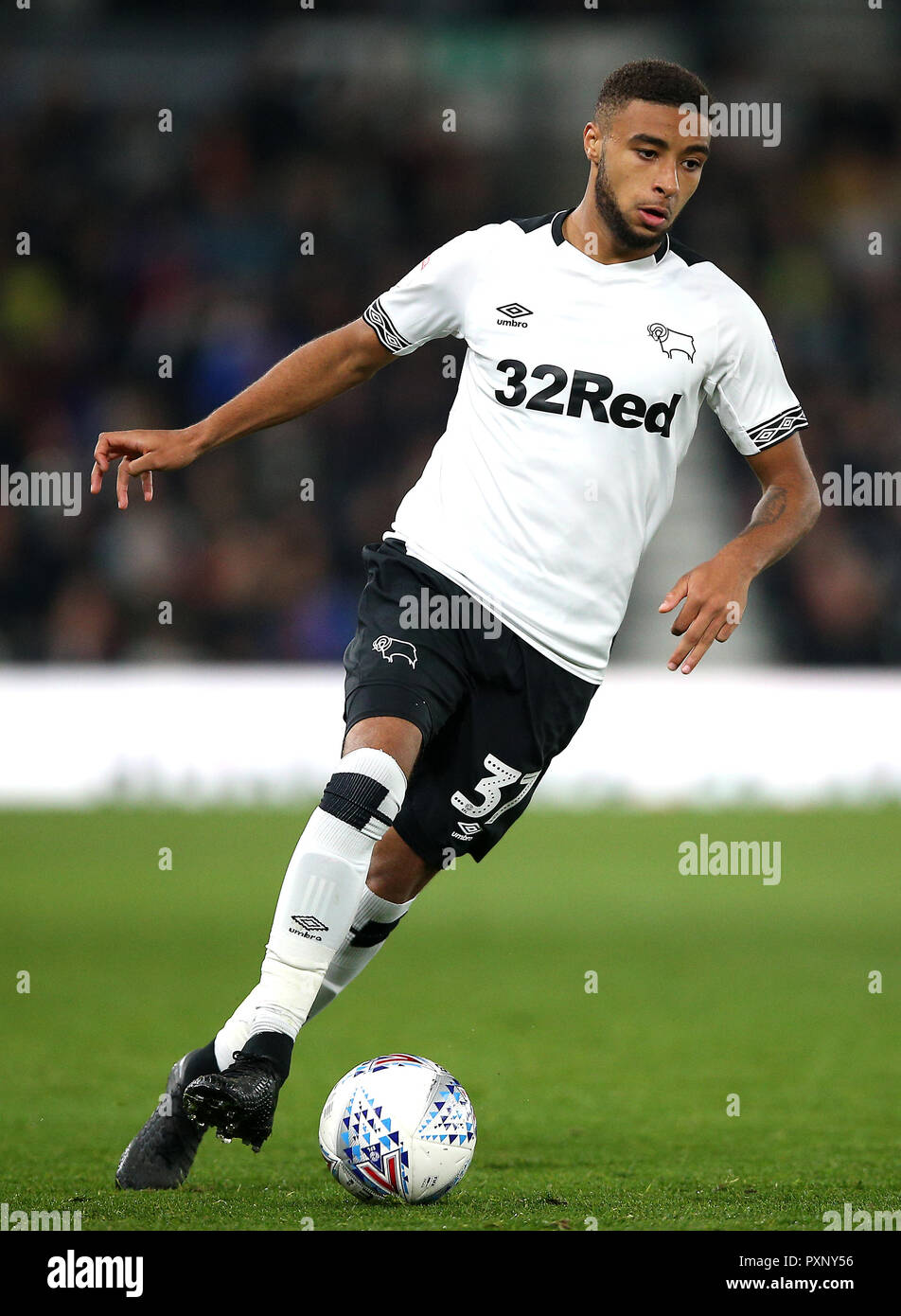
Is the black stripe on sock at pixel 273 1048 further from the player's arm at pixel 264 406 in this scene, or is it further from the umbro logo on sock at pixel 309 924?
the player's arm at pixel 264 406

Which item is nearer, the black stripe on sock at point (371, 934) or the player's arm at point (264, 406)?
the player's arm at point (264, 406)

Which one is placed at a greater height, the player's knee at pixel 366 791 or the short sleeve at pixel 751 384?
the short sleeve at pixel 751 384

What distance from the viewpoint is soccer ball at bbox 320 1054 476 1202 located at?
Answer: 4238 millimetres

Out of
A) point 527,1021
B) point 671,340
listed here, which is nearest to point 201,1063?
point 671,340

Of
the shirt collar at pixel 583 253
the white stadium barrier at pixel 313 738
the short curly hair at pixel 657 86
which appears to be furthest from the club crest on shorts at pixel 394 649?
the white stadium barrier at pixel 313 738

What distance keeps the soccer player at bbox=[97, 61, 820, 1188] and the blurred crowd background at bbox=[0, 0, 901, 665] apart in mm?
9863

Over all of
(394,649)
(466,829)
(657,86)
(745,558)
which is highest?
(657,86)

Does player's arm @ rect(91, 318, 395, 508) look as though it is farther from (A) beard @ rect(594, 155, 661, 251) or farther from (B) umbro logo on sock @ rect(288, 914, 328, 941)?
(B) umbro logo on sock @ rect(288, 914, 328, 941)

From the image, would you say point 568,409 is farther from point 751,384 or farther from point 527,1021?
point 527,1021

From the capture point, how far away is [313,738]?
13.8m

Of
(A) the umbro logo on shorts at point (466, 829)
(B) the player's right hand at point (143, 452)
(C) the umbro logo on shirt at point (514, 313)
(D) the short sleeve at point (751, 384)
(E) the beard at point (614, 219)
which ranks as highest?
(E) the beard at point (614, 219)

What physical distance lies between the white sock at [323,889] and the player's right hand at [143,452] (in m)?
0.96

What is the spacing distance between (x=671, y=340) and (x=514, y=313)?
0.41 metres

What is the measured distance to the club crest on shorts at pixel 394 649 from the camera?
446cm
